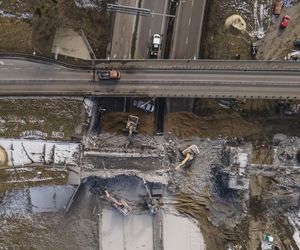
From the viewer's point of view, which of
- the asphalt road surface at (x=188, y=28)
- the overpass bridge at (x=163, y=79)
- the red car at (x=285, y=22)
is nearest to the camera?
the overpass bridge at (x=163, y=79)

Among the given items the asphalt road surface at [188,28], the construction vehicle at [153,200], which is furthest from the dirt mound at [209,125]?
the asphalt road surface at [188,28]

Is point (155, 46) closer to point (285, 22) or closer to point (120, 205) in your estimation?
point (285, 22)

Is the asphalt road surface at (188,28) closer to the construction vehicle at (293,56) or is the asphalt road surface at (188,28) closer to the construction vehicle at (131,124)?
the construction vehicle at (131,124)

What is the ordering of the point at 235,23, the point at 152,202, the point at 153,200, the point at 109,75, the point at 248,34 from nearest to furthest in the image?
the point at 109,75
the point at 152,202
the point at 153,200
the point at 235,23
the point at 248,34

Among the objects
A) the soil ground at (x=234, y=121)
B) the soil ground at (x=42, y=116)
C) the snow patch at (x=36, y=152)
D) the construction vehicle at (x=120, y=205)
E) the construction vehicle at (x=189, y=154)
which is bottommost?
the construction vehicle at (x=120, y=205)

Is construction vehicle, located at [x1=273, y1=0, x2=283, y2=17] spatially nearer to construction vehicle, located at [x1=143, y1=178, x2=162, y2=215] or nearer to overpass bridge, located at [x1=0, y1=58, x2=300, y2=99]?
overpass bridge, located at [x1=0, y1=58, x2=300, y2=99]

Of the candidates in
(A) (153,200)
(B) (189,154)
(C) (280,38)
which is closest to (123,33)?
(B) (189,154)

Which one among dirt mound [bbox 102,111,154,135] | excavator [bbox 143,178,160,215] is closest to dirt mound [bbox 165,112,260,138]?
dirt mound [bbox 102,111,154,135]
